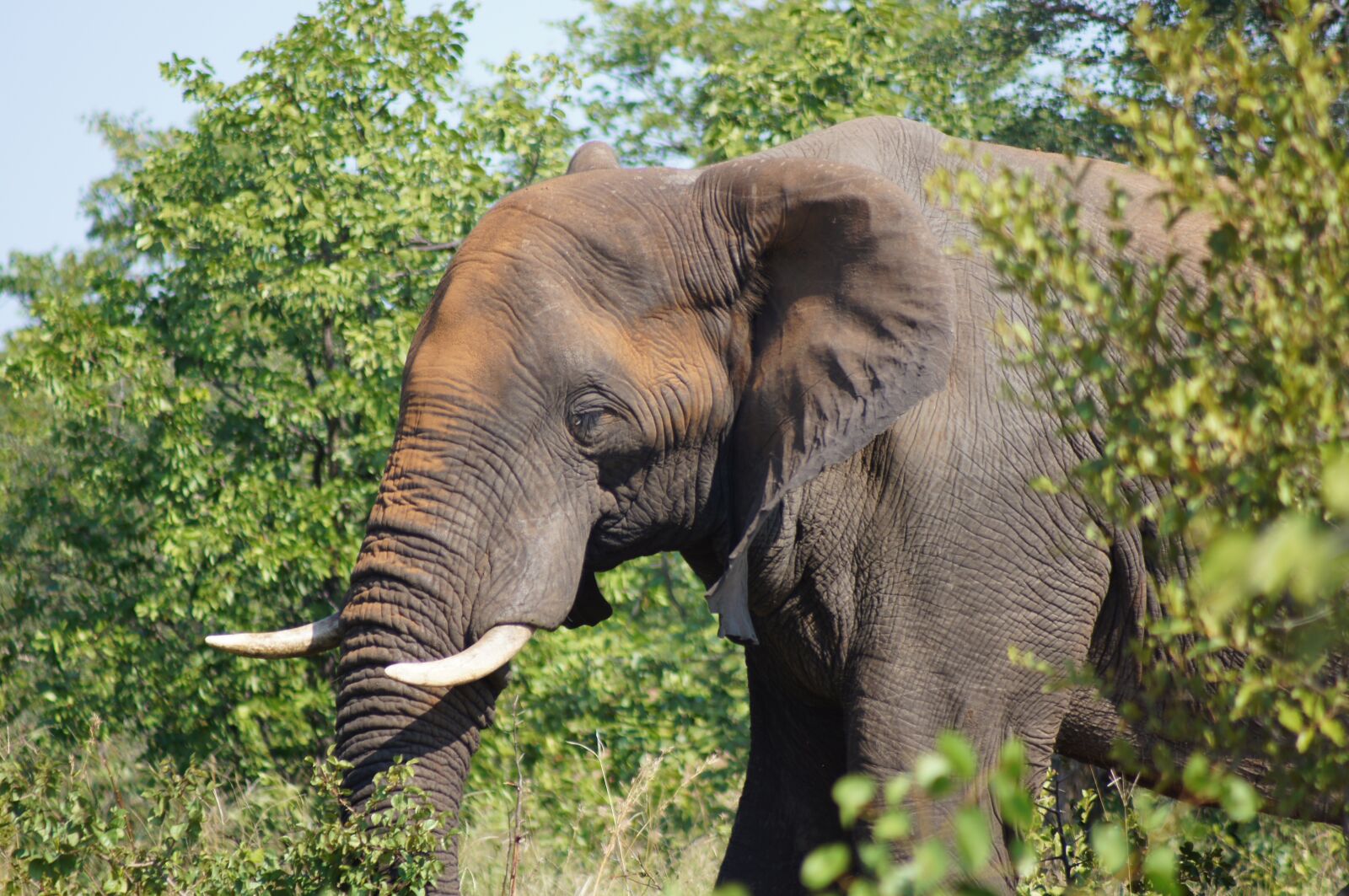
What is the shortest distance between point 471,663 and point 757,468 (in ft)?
3.08

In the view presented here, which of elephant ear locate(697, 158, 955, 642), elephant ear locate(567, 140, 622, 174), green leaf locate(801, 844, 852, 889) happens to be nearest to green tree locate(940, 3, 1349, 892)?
green leaf locate(801, 844, 852, 889)

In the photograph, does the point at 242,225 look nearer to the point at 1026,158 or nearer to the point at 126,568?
the point at 126,568

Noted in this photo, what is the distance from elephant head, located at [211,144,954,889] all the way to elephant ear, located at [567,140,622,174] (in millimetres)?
440

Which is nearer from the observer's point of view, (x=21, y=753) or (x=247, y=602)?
(x=247, y=602)

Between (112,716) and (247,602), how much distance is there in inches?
40.5

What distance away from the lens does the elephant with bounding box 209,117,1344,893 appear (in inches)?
168

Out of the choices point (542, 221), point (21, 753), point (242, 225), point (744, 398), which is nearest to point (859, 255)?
point (744, 398)

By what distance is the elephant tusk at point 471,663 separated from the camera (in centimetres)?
418

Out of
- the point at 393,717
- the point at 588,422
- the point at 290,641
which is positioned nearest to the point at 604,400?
the point at 588,422

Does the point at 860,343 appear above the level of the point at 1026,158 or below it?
below

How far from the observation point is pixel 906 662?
168 inches

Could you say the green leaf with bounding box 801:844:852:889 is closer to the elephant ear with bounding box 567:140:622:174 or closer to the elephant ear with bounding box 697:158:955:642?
the elephant ear with bounding box 697:158:955:642

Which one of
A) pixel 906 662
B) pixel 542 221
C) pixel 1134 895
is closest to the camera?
pixel 1134 895

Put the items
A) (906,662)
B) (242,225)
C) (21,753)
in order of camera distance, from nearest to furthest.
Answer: (906,662), (242,225), (21,753)
